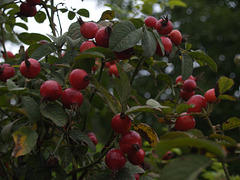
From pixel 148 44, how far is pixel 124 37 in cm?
5

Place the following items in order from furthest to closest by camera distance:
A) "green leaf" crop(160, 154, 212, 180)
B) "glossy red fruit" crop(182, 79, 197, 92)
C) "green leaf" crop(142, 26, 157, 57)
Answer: "glossy red fruit" crop(182, 79, 197, 92), "green leaf" crop(142, 26, 157, 57), "green leaf" crop(160, 154, 212, 180)

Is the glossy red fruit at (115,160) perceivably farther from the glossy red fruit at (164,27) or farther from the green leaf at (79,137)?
the glossy red fruit at (164,27)

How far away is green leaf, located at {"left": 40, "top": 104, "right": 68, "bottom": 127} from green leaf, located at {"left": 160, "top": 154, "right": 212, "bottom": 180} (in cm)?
26

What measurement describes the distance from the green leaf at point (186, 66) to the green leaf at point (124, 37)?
→ 6.1 inches

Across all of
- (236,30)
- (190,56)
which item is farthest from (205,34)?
(190,56)

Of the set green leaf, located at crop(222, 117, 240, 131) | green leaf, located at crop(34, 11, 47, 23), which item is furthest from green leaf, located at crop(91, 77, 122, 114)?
green leaf, located at crop(34, 11, 47, 23)

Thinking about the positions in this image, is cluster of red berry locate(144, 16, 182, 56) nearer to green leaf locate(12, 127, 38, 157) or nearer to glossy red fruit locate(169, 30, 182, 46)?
glossy red fruit locate(169, 30, 182, 46)

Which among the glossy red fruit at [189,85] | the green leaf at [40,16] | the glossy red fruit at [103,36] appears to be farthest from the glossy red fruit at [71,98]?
the green leaf at [40,16]

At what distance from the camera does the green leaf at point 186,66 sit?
588mm

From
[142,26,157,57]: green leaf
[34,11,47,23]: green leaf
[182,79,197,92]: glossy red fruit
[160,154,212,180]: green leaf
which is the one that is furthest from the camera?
[34,11,47,23]: green leaf

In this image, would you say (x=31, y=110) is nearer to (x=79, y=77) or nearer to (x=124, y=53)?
(x=79, y=77)

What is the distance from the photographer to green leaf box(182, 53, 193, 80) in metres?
0.59

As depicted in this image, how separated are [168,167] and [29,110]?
0.30 m

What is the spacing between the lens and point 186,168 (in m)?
0.28
